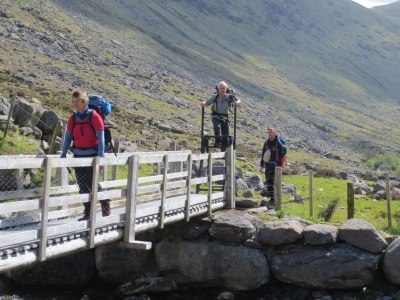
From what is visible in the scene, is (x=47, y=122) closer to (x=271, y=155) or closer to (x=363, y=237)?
(x=271, y=155)

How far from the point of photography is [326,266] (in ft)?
43.5

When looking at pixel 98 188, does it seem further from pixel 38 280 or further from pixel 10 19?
Result: pixel 10 19

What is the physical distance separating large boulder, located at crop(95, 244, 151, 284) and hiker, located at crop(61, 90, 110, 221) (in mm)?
3768

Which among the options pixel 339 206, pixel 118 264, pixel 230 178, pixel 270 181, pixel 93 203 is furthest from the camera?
pixel 339 206

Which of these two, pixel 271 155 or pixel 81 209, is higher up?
pixel 271 155

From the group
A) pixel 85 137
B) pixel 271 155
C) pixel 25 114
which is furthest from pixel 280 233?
pixel 25 114

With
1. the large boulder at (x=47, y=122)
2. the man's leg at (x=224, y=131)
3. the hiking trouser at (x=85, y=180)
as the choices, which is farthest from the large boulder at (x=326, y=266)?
the large boulder at (x=47, y=122)

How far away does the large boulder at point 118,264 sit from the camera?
14.4 meters

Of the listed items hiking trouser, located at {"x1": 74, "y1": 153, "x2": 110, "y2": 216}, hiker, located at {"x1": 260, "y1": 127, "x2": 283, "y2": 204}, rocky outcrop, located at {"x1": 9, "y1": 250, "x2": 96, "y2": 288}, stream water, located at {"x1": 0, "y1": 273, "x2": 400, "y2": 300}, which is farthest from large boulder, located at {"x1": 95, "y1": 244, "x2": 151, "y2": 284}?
hiker, located at {"x1": 260, "y1": 127, "x2": 283, "y2": 204}

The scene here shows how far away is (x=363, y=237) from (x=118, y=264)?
6665mm

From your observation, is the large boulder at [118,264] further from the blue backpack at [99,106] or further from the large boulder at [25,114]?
the large boulder at [25,114]

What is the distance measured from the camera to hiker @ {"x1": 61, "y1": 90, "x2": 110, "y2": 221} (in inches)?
412

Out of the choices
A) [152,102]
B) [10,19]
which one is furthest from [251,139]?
[10,19]

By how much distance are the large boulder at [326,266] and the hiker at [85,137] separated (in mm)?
5211
